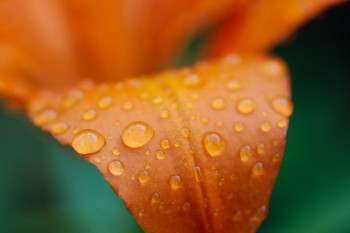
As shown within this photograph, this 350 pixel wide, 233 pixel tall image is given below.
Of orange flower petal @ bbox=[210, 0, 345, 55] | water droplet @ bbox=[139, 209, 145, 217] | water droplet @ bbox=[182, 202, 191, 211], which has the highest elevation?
orange flower petal @ bbox=[210, 0, 345, 55]

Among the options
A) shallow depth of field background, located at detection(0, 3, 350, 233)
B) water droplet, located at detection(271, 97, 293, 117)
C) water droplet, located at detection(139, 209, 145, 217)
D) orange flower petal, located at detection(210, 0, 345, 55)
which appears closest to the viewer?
water droplet, located at detection(139, 209, 145, 217)

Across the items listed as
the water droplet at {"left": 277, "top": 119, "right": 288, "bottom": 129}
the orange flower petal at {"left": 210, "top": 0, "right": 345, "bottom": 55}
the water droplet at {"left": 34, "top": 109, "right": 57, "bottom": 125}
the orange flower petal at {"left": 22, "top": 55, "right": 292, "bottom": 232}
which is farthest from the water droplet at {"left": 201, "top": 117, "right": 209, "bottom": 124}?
the orange flower petal at {"left": 210, "top": 0, "right": 345, "bottom": 55}

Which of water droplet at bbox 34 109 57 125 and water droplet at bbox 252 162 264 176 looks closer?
water droplet at bbox 252 162 264 176

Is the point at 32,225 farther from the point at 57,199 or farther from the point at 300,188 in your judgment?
the point at 300,188

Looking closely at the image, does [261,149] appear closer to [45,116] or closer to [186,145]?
[186,145]

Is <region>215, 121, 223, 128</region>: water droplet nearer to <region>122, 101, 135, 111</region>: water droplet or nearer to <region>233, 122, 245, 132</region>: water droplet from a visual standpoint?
<region>233, 122, 245, 132</region>: water droplet

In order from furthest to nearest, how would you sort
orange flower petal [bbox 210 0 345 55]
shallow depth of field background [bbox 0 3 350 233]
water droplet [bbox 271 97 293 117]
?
shallow depth of field background [bbox 0 3 350 233] < orange flower petal [bbox 210 0 345 55] < water droplet [bbox 271 97 293 117]

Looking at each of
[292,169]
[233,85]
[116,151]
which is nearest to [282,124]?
[233,85]
